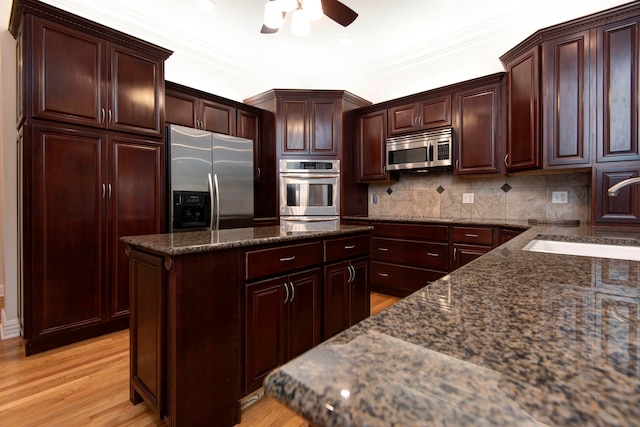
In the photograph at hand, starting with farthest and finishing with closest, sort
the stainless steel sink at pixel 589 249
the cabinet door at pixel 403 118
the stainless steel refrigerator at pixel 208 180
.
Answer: the cabinet door at pixel 403 118, the stainless steel refrigerator at pixel 208 180, the stainless steel sink at pixel 589 249

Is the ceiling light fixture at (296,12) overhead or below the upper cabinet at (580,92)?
overhead

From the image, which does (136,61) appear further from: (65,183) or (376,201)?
(376,201)

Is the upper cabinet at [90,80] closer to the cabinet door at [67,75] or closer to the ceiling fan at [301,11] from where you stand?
the cabinet door at [67,75]

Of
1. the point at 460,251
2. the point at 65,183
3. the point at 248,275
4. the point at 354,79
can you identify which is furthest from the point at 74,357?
the point at 354,79

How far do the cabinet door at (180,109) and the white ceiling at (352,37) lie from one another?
0.57m

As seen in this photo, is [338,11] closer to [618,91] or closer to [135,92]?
[135,92]

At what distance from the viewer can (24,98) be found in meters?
2.14

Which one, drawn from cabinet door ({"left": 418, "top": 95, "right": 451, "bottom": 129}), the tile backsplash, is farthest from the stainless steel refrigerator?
cabinet door ({"left": 418, "top": 95, "right": 451, "bottom": 129})

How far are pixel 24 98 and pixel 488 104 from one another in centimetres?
389

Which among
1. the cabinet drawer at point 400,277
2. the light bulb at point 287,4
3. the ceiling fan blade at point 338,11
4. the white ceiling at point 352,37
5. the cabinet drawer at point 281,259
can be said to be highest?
the white ceiling at point 352,37

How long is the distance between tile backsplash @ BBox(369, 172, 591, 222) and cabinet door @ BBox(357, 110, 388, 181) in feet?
1.16

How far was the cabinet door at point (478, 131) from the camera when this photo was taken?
3129 mm

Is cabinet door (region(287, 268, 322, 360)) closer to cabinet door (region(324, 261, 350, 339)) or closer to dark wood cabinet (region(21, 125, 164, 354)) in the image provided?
cabinet door (region(324, 261, 350, 339))

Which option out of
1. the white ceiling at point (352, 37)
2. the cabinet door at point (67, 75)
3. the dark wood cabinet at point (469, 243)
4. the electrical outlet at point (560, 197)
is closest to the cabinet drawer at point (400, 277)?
the dark wood cabinet at point (469, 243)
